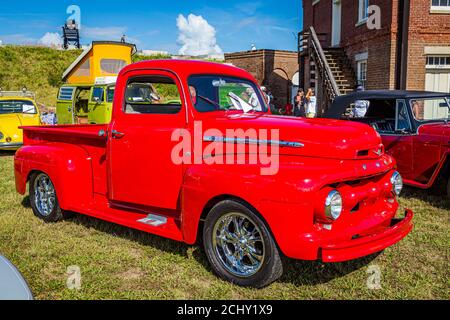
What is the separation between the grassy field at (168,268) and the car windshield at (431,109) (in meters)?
1.87

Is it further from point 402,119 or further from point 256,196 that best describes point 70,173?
point 402,119

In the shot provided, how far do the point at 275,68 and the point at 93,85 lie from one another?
18.0 meters

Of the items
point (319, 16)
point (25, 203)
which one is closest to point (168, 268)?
point (25, 203)

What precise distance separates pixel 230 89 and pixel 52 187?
2669mm

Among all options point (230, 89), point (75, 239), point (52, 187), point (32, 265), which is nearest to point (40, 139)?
point (52, 187)

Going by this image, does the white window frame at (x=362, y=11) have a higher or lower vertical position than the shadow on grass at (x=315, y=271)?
higher

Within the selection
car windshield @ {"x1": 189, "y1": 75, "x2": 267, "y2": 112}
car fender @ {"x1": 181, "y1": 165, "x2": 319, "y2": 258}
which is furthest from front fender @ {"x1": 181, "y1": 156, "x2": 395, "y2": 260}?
car windshield @ {"x1": 189, "y1": 75, "x2": 267, "y2": 112}

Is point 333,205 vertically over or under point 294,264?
over

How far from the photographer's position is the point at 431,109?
666 centimetres

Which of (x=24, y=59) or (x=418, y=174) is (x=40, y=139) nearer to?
(x=418, y=174)

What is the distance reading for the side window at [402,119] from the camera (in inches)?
262

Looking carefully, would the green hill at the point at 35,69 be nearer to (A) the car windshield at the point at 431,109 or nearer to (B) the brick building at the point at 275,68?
(B) the brick building at the point at 275,68

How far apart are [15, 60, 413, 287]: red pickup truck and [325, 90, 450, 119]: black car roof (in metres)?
2.70

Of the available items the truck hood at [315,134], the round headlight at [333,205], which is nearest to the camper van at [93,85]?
the truck hood at [315,134]
